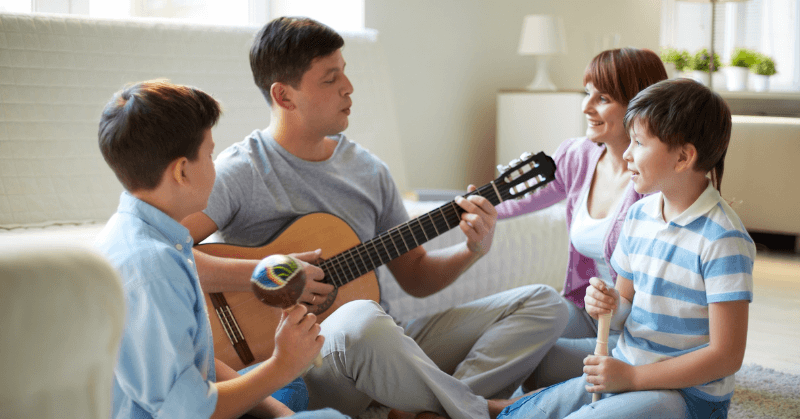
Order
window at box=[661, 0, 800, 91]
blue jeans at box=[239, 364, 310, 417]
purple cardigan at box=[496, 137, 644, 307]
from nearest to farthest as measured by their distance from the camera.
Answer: blue jeans at box=[239, 364, 310, 417] < purple cardigan at box=[496, 137, 644, 307] < window at box=[661, 0, 800, 91]

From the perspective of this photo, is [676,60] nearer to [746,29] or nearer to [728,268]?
[746,29]

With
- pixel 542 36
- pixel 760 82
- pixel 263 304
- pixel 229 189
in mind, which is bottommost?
pixel 263 304

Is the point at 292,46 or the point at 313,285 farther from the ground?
the point at 292,46

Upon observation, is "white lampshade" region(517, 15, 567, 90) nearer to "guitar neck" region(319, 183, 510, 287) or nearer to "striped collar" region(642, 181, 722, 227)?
"guitar neck" region(319, 183, 510, 287)

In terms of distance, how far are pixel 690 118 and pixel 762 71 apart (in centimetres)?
417

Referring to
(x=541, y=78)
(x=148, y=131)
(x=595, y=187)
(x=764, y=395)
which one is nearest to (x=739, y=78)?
(x=541, y=78)

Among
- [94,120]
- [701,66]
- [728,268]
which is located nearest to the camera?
[728,268]

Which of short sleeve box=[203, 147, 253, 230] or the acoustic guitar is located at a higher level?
short sleeve box=[203, 147, 253, 230]

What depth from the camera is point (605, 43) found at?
4203mm

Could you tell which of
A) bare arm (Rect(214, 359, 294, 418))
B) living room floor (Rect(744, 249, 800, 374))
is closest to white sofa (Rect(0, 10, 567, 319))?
bare arm (Rect(214, 359, 294, 418))

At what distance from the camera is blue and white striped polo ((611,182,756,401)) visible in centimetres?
106

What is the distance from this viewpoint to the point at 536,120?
3816 mm

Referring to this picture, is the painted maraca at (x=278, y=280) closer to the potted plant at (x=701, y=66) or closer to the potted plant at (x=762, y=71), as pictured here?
the potted plant at (x=701, y=66)

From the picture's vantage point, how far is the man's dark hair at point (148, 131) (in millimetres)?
917
